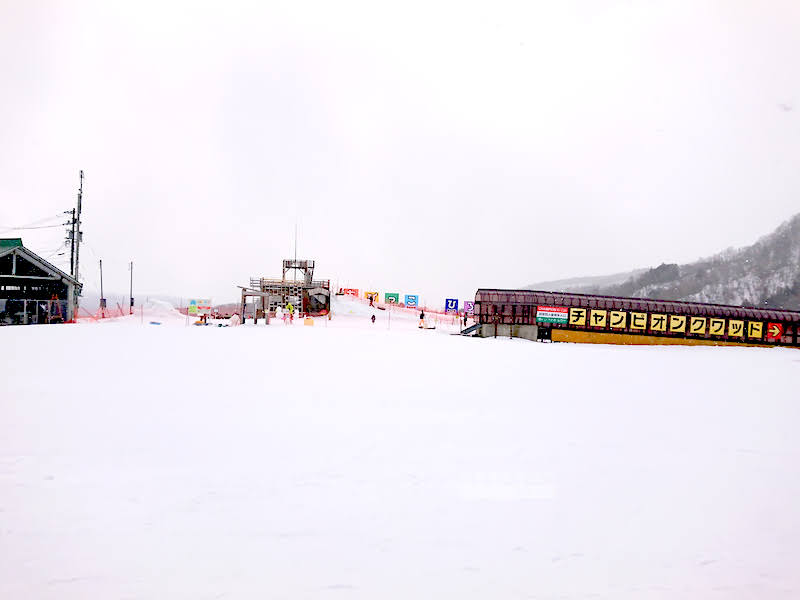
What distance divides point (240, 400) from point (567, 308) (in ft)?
85.9

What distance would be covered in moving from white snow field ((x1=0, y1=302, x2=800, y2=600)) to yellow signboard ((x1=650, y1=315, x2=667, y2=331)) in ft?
73.3

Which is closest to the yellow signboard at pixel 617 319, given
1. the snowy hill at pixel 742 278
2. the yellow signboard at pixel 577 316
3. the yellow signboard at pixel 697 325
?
the yellow signboard at pixel 577 316

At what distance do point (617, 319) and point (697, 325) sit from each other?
5.61 metres

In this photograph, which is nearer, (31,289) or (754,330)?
(754,330)

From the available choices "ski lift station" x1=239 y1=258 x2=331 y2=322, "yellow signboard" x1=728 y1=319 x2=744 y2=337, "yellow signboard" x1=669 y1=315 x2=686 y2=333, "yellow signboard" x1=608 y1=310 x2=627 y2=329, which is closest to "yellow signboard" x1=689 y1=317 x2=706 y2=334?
"yellow signboard" x1=669 y1=315 x2=686 y2=333

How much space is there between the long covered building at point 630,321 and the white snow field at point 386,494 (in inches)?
809

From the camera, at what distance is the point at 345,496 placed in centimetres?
489

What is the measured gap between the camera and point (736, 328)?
3123 cm

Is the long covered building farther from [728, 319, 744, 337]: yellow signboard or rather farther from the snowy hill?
the snowy hill

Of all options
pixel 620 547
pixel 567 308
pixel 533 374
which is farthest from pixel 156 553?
pixel 567 308

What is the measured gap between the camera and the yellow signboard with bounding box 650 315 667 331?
30.9m

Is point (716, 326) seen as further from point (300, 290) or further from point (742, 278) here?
point (742, 278)

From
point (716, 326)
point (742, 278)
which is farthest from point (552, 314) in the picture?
point (742, 278)

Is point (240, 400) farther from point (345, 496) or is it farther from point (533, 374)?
point (533, 374)
